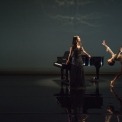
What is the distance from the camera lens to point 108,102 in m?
6.77

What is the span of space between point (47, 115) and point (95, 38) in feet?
23.5

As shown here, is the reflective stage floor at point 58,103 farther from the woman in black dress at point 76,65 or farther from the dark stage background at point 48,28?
the dark stage background at point 48,28

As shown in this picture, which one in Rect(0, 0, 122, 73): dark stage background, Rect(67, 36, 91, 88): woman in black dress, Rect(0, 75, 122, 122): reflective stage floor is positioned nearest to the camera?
Rect(0, 75, 122, 122): reflective stage floor

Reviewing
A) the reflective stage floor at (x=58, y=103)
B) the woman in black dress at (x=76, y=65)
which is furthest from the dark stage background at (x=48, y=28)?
the woman in black dress at (x=76, y=65)

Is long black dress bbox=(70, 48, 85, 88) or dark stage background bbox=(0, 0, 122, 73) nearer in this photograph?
long black dress bbox=(70, 48, 85, 88)

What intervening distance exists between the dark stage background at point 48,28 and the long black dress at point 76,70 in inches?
138

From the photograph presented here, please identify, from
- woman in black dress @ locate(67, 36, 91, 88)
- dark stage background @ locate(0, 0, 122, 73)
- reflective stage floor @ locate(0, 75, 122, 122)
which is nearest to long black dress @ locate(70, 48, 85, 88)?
woman in black dress @ locate(67, 36, 91, 88)

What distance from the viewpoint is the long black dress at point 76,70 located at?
8741 mm

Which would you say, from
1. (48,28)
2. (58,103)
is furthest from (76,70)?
(48,28)

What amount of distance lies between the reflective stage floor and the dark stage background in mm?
2960

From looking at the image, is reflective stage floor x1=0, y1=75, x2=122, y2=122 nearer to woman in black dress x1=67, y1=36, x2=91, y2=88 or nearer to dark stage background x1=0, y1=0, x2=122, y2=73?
woman in black dress x1=67, y1=36, x2=91, y2=88

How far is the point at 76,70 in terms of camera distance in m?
8.86

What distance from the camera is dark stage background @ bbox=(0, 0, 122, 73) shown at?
40.3 ft

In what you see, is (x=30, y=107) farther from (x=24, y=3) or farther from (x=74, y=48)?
(x=24, y=3)
